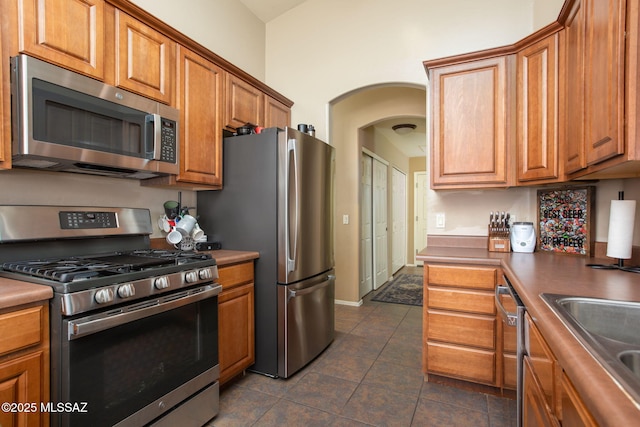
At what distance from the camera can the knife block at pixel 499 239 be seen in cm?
240

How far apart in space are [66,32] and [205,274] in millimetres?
1349

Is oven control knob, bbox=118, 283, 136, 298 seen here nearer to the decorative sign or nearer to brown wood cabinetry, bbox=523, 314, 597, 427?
brown wood cabinetry, bbox=523, 314, 597, 427

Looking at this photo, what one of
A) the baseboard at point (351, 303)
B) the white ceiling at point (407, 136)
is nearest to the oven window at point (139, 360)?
the baseboard at point (351, 303)

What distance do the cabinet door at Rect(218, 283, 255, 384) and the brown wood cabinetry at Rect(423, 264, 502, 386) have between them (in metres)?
1.22

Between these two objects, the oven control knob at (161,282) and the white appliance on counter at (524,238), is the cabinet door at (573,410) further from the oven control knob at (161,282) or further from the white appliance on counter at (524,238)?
the white appliance on counter at (524,238)

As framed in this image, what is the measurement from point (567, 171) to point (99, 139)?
2.63 metres

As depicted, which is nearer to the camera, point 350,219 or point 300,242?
point 300,242

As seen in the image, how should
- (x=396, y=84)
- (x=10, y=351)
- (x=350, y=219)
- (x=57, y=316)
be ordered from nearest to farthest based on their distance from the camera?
1. (x=10, y=351)
2. (x=57, y=316)
3. (x=396, y=84)
4. (x=350, y=219)

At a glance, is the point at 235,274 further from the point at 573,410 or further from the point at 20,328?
the point at 573,410

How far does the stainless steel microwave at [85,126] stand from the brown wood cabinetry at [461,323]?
1916mm

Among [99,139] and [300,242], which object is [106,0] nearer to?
[99,139]

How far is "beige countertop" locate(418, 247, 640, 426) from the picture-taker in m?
0.53

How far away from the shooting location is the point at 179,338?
1.66 metres

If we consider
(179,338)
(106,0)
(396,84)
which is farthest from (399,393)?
(106,0)
